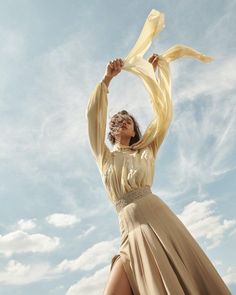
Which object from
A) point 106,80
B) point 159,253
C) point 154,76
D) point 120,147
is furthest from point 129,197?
point 154,76

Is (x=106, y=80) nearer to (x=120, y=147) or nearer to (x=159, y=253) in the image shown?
(x=120, y=147)

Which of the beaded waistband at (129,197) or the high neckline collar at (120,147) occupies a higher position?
the high neckline collar at (120,147)

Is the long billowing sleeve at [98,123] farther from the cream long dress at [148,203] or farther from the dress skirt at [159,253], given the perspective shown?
the dress skirt at [159,253]

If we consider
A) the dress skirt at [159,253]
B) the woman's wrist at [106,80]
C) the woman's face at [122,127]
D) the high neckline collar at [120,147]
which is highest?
the woman's wrist at [106,80]

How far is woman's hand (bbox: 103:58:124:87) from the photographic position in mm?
4898

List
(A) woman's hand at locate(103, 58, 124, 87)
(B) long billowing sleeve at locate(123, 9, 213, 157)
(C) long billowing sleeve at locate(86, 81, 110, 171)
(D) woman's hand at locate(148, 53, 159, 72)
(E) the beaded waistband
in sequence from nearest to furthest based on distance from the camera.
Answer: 1. (E) the beaded waistband
2. (C) long billowing sleeve at locate(86, 81, 110, 171)
3. (A) woman's hand at locate(103, 58, 124, 87)
4. (B) long billowing sleeve at locate(123, 9, 213, 157)
5. (D) woman's hand at locate(148, 53, 159, 72)

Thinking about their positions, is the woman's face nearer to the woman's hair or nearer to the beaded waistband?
the woman's hair

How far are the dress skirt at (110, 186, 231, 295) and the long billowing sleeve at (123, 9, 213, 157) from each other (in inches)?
32.5

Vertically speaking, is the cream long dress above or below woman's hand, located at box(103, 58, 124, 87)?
below

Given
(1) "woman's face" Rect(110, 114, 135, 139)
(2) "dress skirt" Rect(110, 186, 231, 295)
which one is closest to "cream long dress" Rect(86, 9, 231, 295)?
(2) "dress skirt" Rect(110, 186, 231, 295)

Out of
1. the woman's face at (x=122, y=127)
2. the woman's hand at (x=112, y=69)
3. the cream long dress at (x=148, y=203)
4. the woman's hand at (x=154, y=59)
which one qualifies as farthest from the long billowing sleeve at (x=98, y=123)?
the woman's hand at (x=154, y=59)

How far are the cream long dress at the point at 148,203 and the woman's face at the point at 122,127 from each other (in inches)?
6.5

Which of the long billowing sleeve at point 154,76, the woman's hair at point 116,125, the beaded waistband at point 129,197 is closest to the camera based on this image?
the beaded waistband at point 129,197

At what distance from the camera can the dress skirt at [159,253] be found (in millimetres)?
3963
